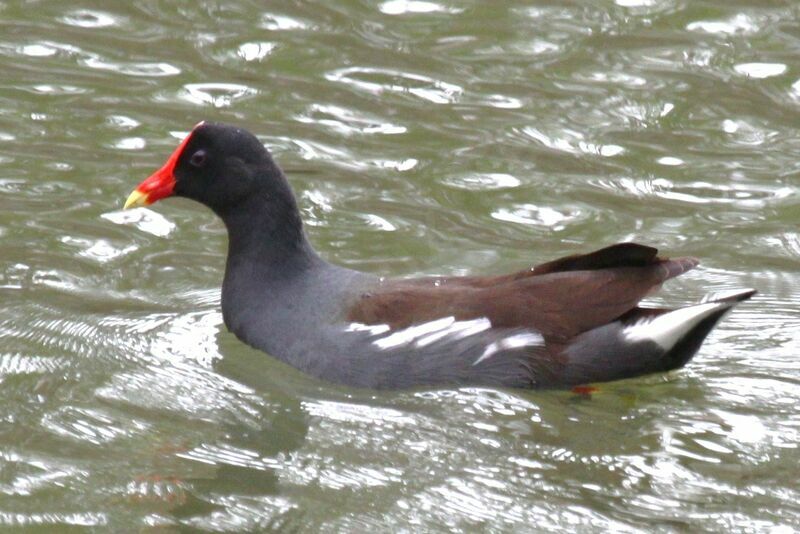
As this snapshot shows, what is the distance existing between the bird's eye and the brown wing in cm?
92

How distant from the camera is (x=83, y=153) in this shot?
788 centimetres

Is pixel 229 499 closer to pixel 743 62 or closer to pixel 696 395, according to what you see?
pixel 696 395

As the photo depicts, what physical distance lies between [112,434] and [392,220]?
2.32 meters

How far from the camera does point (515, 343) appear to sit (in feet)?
19.0

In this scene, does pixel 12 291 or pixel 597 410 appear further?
pixel 12 291

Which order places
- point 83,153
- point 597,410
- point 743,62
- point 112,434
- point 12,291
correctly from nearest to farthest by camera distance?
1. point 112,434
2. point 597,410
3. point 12,291
4. point 83,153
5. point 743,62

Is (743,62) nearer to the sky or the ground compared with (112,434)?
nearer to the sky

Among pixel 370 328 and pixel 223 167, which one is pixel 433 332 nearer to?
pixel 370 328

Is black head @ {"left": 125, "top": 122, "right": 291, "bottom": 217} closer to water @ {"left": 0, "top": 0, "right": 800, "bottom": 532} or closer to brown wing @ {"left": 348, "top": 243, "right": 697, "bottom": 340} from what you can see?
water @ {"left": 0, "top": 0, "right": 800, "bottom": 532}

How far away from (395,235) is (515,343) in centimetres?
156

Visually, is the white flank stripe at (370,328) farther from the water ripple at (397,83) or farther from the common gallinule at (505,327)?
the water ripple at (397,83)

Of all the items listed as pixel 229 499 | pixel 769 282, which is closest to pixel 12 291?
pixel 229 499

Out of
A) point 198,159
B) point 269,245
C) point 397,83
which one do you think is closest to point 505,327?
point 269,245

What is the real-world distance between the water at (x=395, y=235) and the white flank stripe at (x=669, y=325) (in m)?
0.23
